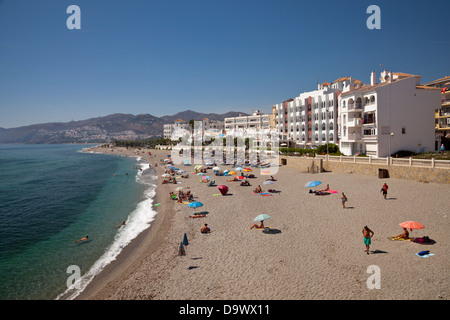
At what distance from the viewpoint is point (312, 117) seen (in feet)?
174

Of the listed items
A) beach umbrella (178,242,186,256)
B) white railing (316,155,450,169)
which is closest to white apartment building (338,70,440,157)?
white railing (316,155,450,169)

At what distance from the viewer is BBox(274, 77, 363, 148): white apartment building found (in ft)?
162

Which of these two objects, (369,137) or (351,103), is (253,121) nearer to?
(351,103)

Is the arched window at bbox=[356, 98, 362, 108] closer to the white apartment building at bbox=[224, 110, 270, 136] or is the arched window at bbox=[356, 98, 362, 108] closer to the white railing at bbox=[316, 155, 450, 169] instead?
the white railing at bbox=[316, 155, 450, 169]

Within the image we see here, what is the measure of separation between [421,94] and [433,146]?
22.3 ft

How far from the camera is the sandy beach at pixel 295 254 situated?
32.6 feet

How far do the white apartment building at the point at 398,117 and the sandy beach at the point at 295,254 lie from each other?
1126 cm

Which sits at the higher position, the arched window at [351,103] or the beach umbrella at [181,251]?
the arched window at [351,103]

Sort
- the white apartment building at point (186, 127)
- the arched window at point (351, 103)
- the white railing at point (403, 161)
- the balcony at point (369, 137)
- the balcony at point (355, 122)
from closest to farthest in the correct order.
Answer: the white railing at point (403, 161), the balcony at point (369, 137), the balcony at point (355, 122), the arched window at point (351, 103), the white apartment building at point (186, 127)

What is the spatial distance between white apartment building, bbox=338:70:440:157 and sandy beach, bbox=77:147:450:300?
1126 centimetres

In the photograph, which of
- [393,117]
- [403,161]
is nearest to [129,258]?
[403,161]

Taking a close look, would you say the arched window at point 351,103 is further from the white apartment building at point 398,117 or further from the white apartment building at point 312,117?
the white apartment building at point 312,117

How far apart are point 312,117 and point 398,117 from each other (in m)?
22.0

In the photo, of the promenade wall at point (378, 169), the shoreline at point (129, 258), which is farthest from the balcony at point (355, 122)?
the shoreline at point (129, 258)
